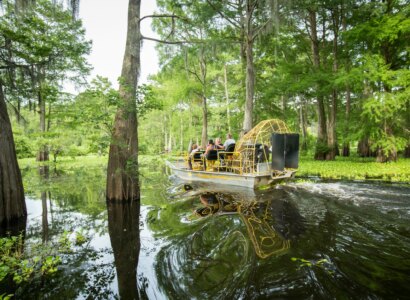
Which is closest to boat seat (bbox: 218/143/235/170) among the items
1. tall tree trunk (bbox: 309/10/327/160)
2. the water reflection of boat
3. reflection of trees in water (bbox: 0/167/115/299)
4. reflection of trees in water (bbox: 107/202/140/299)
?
the water reflection of boat

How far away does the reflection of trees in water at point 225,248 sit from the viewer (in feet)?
11.2

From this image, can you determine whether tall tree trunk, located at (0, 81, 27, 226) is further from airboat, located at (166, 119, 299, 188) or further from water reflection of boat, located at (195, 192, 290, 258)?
airboat, located at (166, 119, 299, 188)

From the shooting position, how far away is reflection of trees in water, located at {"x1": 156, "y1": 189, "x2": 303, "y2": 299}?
3.43m

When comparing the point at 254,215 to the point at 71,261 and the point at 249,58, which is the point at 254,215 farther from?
the point at 249,58

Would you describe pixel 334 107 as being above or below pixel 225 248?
above

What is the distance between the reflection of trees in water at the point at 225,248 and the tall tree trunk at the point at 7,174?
4310 millimetres

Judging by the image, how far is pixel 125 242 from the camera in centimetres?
516

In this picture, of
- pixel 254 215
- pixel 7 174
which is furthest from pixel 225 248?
pixel 7 174

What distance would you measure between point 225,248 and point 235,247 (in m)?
0.19

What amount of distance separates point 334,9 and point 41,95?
1870 centimetres

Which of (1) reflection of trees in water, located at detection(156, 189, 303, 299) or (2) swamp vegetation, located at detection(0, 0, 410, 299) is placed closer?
(1) reflection of trees in water, located at detection(156, 189, 303, 299)

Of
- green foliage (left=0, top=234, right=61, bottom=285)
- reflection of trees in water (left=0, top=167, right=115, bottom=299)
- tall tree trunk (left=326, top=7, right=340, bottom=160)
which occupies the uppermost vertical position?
tall tree trunk (left=326, top=7, right=340, bottom=160)

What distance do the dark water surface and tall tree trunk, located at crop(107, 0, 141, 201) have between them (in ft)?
2.13

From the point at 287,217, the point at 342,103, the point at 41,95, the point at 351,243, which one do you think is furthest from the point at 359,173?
the point at 342,103
